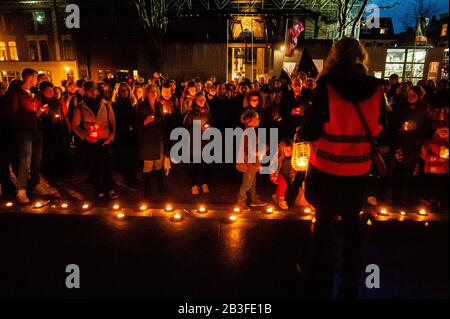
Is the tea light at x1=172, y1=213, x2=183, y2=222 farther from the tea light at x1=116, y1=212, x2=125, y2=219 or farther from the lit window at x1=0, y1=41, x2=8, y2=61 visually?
the lit window at x1=0, y1=41, x2=8, y2=61

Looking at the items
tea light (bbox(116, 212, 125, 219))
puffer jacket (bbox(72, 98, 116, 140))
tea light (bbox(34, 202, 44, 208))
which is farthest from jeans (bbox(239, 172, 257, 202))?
tea light (bbox(34, 202, 44, 208))

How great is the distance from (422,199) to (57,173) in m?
7.23

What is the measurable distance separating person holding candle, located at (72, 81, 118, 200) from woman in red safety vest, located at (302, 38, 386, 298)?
13.1 feet

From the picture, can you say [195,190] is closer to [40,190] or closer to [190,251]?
[190,251]

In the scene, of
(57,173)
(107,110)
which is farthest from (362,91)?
(57,173)

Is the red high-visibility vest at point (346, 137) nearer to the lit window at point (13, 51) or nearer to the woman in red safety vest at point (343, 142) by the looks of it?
the woman in red safety vest at point (343, 142)

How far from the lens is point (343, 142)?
121 inches

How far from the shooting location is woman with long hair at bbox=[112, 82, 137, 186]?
6754 mm

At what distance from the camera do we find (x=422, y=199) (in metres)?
6.01

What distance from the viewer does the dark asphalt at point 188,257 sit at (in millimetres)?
3473

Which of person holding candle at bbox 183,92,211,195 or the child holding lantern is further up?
person holding candle at bbox 183,92,211,195

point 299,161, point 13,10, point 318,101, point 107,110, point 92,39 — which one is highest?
point 13,10
